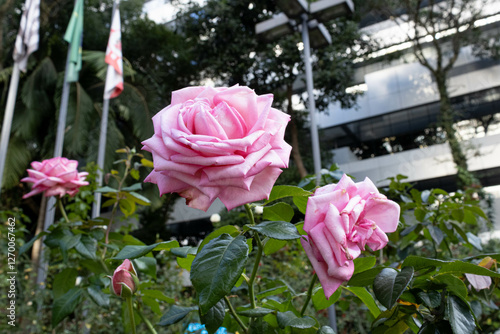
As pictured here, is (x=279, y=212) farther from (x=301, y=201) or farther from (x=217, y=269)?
(x=217, y=269)

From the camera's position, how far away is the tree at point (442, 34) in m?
8.60

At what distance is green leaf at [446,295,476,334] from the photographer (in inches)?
17.4

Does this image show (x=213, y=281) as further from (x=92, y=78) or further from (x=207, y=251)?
(x=92, y=78)

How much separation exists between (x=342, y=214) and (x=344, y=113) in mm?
10149

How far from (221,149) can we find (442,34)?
10450 mm

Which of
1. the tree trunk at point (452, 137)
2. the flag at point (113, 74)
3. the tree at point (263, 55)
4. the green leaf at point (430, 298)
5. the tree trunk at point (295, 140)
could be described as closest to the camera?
the green leaf at point (430, 298)

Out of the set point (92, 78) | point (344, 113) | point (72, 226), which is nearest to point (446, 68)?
point (344, 113)

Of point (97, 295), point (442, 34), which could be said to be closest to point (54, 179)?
point (97, 295)

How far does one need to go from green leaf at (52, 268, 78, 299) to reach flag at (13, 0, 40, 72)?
17.2 ft

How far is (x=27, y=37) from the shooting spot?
539 centimetres

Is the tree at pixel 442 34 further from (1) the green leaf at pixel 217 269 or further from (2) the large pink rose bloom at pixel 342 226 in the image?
(1) the green leaf at pixel 217 269

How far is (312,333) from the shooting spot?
56 cm

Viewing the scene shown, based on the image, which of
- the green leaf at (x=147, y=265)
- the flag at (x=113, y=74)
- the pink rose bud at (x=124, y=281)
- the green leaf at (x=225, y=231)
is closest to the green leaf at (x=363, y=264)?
the green leaf at (x=225, y=231)

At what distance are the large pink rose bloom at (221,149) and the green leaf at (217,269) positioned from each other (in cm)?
5
